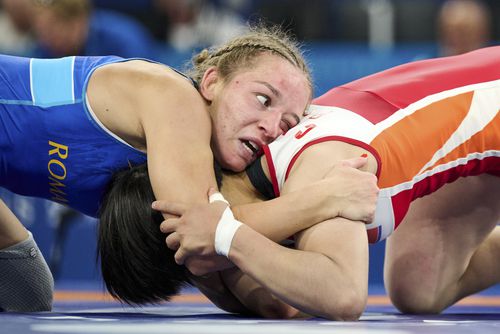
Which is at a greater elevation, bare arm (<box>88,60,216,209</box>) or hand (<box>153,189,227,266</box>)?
bare arm (<box>88,60,216,209</box>)

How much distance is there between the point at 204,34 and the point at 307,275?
461 centimetres

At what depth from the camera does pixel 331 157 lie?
108 inches

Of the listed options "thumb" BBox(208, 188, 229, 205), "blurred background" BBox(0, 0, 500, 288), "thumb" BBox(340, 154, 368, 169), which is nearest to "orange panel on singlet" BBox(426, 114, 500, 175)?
"thumb" BBox(340, 154, 368, 169)

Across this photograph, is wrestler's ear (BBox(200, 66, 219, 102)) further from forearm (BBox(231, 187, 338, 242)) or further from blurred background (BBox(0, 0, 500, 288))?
blurred background (BBox(0, 0, 500, 288))

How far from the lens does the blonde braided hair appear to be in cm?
303

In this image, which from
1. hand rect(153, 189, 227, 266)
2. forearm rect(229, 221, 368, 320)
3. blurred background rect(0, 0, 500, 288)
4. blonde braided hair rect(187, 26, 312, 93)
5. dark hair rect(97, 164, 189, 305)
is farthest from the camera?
blurred background rect(0, 0, 500, 288)

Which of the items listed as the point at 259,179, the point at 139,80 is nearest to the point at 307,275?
the point at 259,179

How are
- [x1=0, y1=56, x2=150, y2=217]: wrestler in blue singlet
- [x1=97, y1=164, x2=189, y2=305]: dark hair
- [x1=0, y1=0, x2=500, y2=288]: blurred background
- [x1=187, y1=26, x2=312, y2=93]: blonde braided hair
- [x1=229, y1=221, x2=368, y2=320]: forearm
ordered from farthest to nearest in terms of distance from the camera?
[x1=0, y1=0, x2=500, y2=288]: blurred background < [x1=187, y1=26, x2=312, y2=93]: blonde braided hair < [x1=0, y1=56, x2=150, y2=217]: wrestler in blue singlet < [x1=97, y1=164, x2=189, y2=305]: dark hair < [x1=229, y1=221, x2=368, y2=320]: forearm

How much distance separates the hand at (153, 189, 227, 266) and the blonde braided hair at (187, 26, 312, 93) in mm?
547

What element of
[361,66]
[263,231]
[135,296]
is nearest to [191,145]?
[263,231]

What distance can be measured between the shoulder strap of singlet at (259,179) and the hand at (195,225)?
257mm

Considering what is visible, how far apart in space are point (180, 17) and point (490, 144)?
4.34 metres

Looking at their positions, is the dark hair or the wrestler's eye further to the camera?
the wrestler's eye

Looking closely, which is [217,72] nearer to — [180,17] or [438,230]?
[438,230]
